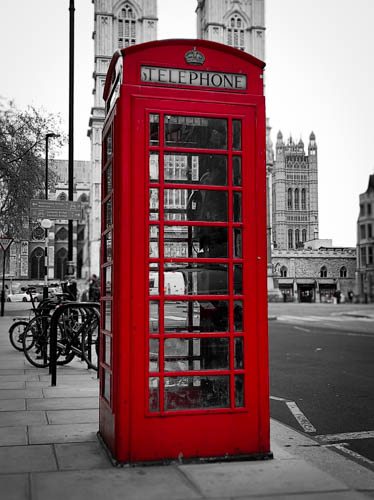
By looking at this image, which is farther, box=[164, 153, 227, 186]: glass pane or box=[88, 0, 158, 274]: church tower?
box=[88, 0, 158, 274]: church tower

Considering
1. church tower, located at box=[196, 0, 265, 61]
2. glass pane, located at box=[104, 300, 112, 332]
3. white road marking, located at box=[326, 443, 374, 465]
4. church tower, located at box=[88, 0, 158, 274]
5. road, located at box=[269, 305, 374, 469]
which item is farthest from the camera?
church tower, located at box=[196, 0, 265, 61]

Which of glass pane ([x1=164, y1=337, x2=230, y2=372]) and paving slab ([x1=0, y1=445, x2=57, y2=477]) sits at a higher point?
glass pane ([x1=164, y1=337, x2=230, y2=372])

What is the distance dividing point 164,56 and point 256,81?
633 mm

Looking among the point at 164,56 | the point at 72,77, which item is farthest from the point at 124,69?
the point at 72,77

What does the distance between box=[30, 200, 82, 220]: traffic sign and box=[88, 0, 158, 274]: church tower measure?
187 feet

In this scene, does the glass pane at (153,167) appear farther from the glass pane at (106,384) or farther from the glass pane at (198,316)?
the glass pane at (106,384)

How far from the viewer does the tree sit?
874 inches

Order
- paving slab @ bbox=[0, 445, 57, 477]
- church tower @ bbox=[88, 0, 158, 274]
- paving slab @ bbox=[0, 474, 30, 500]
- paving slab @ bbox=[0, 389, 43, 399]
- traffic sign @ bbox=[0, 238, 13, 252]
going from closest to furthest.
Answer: paving slab @ bbox=[0, 474, 30, 500], paving slab @ bbox=[0, 445, 57, 477], paving slab @ bbox=[0, 389, 43, 399], traffic sign @ bbox=[0, 238, 13, 252], church tower @ bbox=[88, 0, 158, 274]

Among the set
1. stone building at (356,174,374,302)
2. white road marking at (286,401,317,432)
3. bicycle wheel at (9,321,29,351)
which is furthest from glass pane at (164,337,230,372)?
stone building at (356,174,374,302)

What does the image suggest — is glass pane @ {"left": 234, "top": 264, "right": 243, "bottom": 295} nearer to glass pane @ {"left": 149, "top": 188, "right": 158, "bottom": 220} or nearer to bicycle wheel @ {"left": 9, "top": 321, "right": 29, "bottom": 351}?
glass pane @ {"left": 149, "top": 188, "right": 158, "bottom": 220}

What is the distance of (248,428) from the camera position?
3.80 metres

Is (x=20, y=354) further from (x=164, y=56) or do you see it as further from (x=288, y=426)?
(x=164, y=56)

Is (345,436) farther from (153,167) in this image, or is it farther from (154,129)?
(154,129)

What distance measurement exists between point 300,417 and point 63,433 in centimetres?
244
